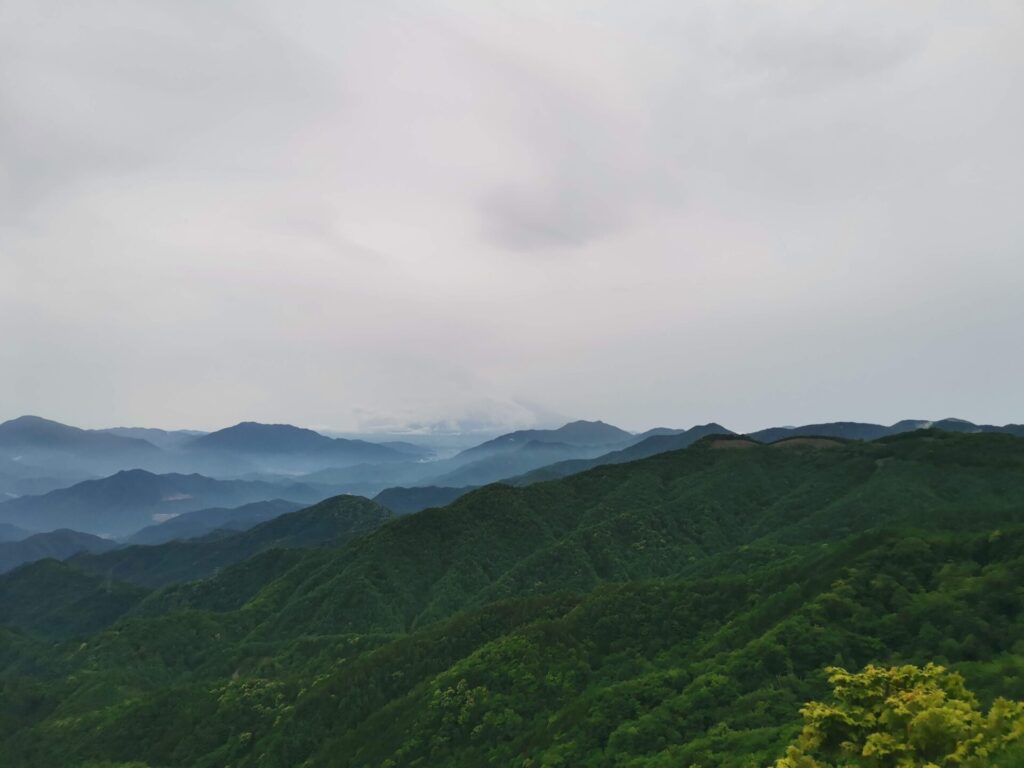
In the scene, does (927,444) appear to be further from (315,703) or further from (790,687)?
(315,703)

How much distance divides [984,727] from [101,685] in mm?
185477

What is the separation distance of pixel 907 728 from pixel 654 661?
193 feet

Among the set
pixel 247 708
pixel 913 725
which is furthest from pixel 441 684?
pixel 913 725

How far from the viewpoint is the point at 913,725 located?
2997 centimetres

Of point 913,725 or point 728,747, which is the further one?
point 728,747

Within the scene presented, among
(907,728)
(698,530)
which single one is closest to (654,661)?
(907,728)

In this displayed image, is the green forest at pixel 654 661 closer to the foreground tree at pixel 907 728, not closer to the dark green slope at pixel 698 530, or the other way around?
the foreground tree at pixel 907 728

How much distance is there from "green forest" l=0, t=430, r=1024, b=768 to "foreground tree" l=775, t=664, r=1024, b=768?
0.43 feet

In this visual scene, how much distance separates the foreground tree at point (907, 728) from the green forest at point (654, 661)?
5.2 inches

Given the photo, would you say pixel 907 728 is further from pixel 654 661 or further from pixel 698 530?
pixel 698 530

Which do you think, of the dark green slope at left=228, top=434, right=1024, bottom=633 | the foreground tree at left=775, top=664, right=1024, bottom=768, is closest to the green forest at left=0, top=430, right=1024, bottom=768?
the foreground tree at left=775, top=664, right=1024, bottom=768

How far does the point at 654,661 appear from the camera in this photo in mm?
85625

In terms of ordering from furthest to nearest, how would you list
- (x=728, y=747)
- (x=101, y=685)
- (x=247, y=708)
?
(x=101, y=685), (x=247, y=708), (x=728, y=747)

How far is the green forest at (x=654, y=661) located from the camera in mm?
50663
